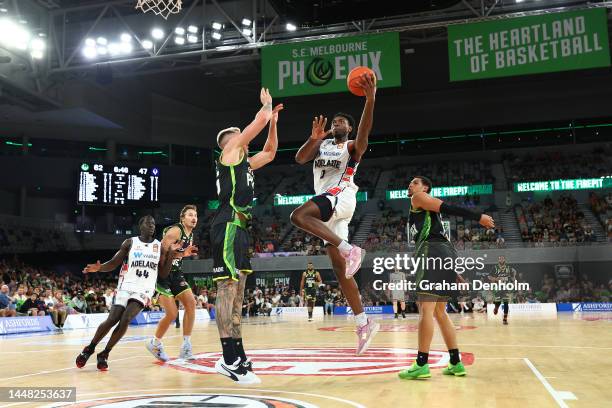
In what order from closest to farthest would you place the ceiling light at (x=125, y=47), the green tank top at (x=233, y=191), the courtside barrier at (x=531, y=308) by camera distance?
the green tank top at (x=233, y=191)
the ceiling light at (x=125, y=47)
the courtside barrier at (x=531, y=308)

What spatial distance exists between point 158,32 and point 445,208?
1672 centimetres

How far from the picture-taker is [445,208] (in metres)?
5.72

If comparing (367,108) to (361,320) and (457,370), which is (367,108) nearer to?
(361,320)

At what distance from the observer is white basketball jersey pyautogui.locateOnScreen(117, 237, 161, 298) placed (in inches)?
281

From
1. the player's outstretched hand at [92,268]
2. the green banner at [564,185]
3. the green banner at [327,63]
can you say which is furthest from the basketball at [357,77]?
the green banner at [564,185]

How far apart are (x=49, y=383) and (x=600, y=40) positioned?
51.1 ft

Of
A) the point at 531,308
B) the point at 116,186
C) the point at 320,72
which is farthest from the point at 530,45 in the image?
the point at 116,186

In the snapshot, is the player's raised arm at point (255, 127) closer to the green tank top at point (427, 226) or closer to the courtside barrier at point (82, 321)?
the green tank top at point (427, 226)

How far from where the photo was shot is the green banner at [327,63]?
1731 cm

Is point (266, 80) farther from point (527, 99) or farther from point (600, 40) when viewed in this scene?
point (527, 99)

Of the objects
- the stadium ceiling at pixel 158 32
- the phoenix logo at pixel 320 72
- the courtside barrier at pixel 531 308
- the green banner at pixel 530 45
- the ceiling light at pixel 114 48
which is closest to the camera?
the green banner at pixel 530 45

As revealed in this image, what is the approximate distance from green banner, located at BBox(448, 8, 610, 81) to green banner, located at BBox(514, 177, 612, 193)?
19148 mm

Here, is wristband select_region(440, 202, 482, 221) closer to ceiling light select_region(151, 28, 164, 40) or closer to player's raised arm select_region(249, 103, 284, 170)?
player's raised arm select_region(249, 103, 284, 170)

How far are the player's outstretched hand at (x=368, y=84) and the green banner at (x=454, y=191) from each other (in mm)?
29674
